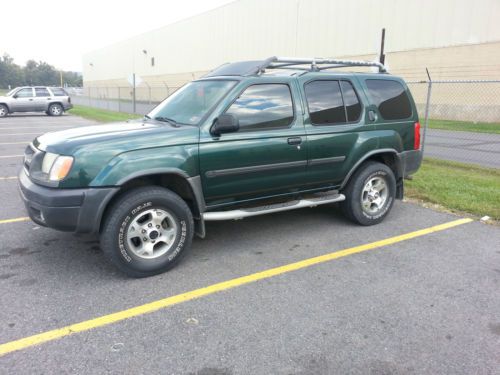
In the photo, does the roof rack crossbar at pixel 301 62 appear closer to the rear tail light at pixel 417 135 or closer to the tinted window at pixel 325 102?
the tinted window at pixel 325 102

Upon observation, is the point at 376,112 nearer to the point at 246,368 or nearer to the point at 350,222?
the point at 350,222

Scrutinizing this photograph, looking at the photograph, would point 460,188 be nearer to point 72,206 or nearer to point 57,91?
point 72,206

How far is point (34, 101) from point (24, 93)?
0.64m

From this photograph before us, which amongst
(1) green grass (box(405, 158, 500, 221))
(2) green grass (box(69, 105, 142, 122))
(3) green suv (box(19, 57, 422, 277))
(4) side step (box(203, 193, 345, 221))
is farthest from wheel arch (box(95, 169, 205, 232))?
(2) green grass (box(69, 105, 142, 122))

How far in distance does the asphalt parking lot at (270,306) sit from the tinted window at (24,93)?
68.4 ft

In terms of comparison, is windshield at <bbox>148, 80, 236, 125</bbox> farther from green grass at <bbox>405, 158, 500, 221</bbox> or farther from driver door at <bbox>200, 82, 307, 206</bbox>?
green grass at <bbox>405, 158, 500, 221</bbox>

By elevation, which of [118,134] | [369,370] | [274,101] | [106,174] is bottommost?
[369,370]

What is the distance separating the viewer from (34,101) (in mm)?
22953

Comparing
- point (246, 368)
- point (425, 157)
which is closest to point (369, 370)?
point (246, 368)

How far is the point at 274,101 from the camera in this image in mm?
4445

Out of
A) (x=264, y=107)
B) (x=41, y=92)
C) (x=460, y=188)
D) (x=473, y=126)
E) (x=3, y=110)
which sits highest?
(x=41, y=92)

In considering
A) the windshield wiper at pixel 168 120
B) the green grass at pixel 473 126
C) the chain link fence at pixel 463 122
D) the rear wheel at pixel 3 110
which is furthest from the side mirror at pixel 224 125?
the rear wheel at pixel 3 110

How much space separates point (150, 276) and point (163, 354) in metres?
1.20

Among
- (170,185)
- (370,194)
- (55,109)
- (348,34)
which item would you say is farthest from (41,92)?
(370,194)
